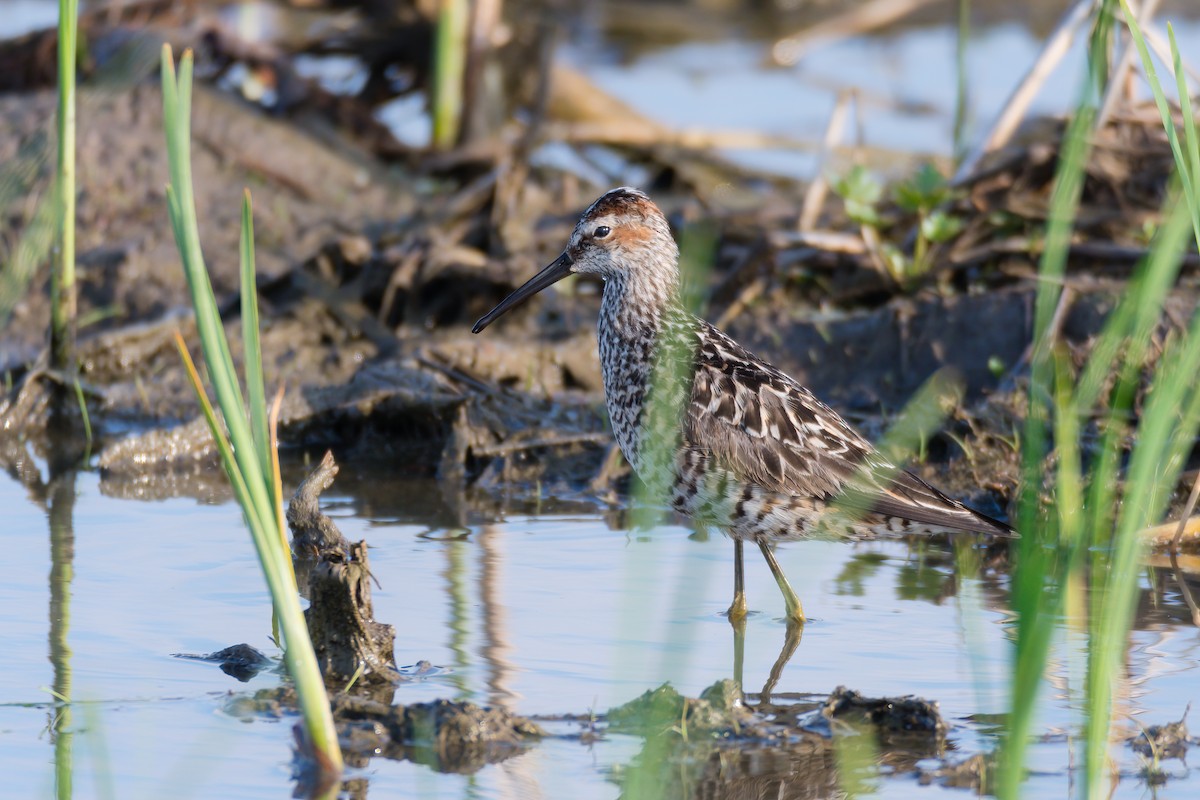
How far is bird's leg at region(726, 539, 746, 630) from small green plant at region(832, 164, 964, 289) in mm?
2914

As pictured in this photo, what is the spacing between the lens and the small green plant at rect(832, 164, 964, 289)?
8.45 meters

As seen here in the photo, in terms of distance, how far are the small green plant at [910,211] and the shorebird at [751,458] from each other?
246 cm

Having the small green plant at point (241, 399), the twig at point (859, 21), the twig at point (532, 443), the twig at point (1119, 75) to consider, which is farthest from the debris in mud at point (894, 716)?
the twig at point (859, 21)

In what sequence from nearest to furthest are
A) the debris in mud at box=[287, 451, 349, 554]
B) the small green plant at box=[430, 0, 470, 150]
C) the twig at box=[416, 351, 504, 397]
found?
1. the debris in mud at box=[287, 451, 349, 554]
2. the twig at box=[416, 351, 504, 397]
3. the small green plant at box=[430, 0, 470, 150]

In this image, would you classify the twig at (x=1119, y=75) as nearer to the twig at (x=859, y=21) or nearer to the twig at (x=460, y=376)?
the twig at (x=460, y=376)

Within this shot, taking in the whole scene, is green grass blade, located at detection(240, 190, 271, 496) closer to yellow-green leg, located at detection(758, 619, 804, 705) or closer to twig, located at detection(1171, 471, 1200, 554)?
yellow-green leg, located at detection(758, 619, 804, 705)

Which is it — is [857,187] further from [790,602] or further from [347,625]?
[347,625]

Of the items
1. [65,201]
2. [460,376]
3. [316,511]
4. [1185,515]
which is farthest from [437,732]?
[460,376]

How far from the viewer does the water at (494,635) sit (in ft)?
14.3

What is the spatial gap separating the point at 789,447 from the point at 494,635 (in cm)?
129

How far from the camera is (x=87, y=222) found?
32.0 ft

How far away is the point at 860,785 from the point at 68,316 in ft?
15.8

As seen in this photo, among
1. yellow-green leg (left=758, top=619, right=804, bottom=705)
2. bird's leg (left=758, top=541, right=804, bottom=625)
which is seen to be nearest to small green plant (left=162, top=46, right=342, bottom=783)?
yellow-green leg (left=758, top=619, right=804, bottom=705)

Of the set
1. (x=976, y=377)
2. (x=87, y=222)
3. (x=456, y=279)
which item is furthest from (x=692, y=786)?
(x=87, y=222)
